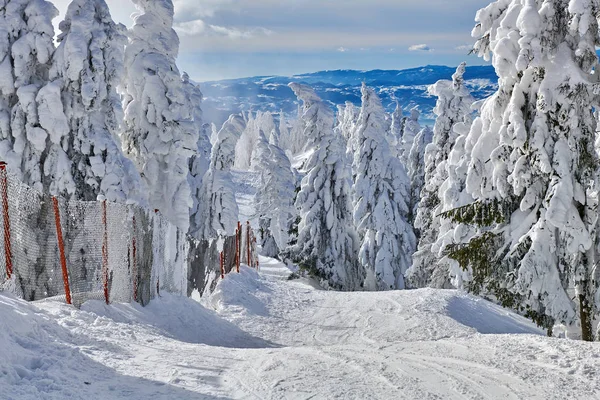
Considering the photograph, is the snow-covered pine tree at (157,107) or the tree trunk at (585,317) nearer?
the tree trunk at (585,317)

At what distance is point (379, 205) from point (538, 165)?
22490mm

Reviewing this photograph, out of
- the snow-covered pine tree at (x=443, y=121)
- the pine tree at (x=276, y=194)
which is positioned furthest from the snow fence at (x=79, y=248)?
the pine tree at (x=276, y=194)

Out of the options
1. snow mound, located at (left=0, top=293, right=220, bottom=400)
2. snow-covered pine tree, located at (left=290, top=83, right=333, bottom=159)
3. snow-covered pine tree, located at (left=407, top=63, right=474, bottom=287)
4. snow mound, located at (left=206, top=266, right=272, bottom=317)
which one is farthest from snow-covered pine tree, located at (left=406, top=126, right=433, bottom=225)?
snow mound, located at (left=0, top=293, right=220, bottom=400)

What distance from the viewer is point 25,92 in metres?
19.4

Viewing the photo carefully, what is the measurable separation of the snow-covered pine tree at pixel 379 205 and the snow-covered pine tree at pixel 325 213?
98cm

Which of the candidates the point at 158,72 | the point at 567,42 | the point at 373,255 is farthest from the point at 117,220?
the point at 373,255

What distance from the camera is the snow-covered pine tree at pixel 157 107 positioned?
23.8m

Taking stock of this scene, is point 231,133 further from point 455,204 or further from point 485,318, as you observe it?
point 485,318

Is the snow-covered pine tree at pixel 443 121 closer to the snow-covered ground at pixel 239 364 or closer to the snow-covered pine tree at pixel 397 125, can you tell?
the snow-covered ground at pixel 239 364

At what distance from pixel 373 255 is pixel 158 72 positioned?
16.5 meters

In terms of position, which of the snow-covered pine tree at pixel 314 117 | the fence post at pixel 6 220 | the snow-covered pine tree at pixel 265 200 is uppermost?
the snow-covered pine tree at pixel 314 117

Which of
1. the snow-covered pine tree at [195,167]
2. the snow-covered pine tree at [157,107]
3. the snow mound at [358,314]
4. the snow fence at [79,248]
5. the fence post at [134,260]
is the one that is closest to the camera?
the snow fence at [79,248]

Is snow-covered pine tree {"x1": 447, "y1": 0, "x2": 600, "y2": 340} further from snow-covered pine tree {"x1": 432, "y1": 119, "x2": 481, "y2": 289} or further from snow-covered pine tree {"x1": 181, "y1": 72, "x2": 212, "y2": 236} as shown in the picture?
snow-covered pine tree {"x1": 181, "y1": 72, "x2": 212, "y2": 236}

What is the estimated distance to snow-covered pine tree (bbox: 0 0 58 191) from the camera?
63.6 ft
